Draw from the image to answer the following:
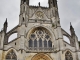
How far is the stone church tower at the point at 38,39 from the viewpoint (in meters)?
18.5

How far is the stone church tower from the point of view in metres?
18.5

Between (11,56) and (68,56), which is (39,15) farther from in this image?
(11,56)

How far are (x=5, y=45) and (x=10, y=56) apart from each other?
170cm

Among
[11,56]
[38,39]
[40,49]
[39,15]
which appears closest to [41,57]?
[40,49]

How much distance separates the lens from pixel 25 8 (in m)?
22.6

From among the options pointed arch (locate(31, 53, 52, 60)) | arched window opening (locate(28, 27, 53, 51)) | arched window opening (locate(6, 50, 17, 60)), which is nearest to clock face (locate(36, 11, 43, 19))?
arched window opening (locate(28, 27, 53, 51))

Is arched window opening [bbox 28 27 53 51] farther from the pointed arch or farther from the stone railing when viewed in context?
the pointed arch

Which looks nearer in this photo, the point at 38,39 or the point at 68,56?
the point at 68,56

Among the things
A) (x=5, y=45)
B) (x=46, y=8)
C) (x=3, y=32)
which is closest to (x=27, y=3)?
(x=46, y=8)

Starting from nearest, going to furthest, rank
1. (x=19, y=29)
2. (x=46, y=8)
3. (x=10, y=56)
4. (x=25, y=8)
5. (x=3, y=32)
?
(x=10, y=56) → (x=3, y=32) → (x=19, y=29) → (x=25, y=8) → (x=46, y=8)

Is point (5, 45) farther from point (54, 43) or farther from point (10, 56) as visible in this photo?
point (54, 43)

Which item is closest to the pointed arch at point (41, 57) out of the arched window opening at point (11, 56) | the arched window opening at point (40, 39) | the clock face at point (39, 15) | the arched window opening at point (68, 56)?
the arched window opening at point (40, 39)

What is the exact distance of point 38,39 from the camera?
20547 millimetres

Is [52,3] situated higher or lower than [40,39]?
higher
